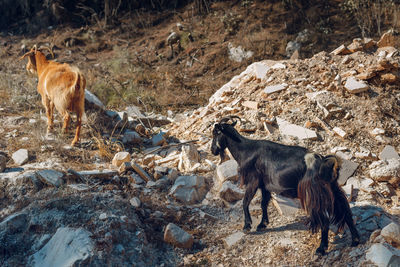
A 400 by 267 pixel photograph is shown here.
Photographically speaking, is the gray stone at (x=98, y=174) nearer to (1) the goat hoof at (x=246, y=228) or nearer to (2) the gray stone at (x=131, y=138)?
(2) the gray stone at (x=131, y=138)

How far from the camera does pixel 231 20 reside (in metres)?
13.0

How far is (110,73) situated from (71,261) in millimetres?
8766

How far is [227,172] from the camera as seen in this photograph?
5.14 meters

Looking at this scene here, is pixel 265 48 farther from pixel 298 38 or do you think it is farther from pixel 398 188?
pixel 398 188

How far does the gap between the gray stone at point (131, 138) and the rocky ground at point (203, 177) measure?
2 centimetres

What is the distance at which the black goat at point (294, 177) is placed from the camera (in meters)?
3.53

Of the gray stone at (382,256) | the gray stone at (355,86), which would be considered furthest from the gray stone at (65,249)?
the gray stone at (355,86)

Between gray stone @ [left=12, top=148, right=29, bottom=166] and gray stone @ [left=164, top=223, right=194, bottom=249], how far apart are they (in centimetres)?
305

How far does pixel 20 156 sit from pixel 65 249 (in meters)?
2.99

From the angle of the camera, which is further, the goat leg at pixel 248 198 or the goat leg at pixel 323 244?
the goat leg at pixel 248 198

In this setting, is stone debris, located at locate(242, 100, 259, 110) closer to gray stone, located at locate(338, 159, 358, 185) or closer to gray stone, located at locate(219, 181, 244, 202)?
gray stone, located at locate(338, 159, 358, 185)

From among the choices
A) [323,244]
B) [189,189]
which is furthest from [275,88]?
[323,244]

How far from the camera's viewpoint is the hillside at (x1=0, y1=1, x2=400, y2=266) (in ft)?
12.3

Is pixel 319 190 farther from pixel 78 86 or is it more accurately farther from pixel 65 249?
pixel 78 86
